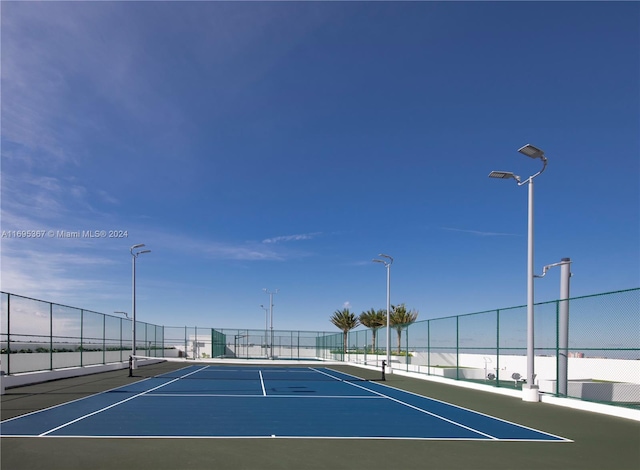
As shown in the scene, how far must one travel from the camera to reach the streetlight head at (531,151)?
1630 centimetres

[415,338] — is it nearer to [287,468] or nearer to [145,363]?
[145,363]

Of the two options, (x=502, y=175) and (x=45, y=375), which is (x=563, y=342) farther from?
(x=45, y=375)

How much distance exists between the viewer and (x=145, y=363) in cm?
3822

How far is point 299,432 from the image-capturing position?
10773 mm

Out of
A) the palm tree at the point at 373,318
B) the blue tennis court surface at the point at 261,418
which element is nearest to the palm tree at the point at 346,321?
the palm tree at the point at 373,318

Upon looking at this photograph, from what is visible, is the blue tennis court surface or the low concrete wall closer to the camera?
the blue tennis court surface

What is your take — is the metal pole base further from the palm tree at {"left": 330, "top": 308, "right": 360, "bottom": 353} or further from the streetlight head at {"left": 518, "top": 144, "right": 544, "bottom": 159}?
the palm tree at {"left": 330, "top": 308, "right": 360, "bottom": 353}

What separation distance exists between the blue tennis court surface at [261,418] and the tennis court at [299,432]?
0.09ft

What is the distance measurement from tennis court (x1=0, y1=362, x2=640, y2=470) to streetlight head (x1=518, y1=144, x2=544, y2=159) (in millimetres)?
7809

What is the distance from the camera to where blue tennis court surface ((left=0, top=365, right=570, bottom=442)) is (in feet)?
34.6

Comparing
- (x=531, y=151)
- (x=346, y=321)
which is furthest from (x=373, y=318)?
(x=531, y=151)

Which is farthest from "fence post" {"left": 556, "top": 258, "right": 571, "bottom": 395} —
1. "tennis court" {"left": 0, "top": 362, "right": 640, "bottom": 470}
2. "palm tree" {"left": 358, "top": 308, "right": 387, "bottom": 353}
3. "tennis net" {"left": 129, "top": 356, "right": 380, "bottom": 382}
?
"palm tree" {"left": 358, "top": 308, "right": 387, "bottom": 353}

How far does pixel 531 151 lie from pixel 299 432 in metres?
11.4

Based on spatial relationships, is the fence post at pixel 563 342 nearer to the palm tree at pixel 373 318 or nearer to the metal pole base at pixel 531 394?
the metal pole base at pixel 531 394
